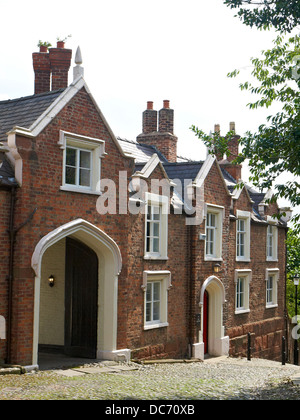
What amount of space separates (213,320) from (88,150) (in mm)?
9934

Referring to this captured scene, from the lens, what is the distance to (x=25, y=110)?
15500mm

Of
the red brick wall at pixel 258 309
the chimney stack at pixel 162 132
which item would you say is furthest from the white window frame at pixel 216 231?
the chimney stack at pixel 162 132

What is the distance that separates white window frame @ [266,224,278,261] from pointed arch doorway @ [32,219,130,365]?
1362 centimetres

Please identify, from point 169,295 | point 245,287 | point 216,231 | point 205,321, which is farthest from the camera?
point 245,287

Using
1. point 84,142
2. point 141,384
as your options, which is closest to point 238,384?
point 141,384

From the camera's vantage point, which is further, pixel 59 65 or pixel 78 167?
pixel 59 65

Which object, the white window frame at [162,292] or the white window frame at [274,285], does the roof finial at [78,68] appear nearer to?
the white window frame at [162,292]

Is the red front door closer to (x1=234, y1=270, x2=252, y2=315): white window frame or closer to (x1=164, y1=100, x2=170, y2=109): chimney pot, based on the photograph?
(x1=234, y1=270, x2=252, y2=315): white window frame

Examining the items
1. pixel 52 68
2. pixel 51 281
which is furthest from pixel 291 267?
pixel 52 68

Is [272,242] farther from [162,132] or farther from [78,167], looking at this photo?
[78,167]

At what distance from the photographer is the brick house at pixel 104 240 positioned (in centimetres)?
1368
